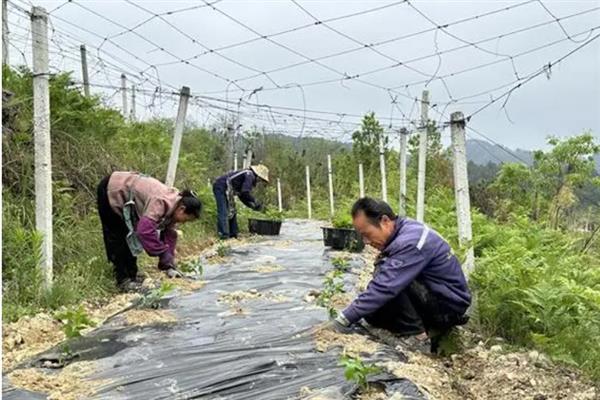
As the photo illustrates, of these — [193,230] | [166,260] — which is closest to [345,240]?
[193,230]

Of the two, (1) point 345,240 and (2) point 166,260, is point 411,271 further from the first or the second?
(1) point 345,240

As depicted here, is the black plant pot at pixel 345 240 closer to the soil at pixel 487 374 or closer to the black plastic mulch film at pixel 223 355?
the black plastic mulch film at pixel 223 355

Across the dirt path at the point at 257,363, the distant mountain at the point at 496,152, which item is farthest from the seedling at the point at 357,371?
the distant mountain at the point at 496,152

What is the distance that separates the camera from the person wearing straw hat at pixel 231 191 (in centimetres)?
895

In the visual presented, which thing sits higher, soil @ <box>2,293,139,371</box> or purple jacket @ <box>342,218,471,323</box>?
purple jacket @ <box>342,218,471,323</box>

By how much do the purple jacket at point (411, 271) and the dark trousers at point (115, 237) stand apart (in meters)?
2.52

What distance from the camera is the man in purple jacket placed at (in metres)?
3.48

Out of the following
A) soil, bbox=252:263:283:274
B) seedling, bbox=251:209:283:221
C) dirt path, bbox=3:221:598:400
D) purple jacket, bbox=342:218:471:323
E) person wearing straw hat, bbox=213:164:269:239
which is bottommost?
dirt path, bbox=3:221:598:400

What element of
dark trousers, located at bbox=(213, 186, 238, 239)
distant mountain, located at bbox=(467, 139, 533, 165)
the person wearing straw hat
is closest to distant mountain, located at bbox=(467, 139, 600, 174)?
distant mountain, located at bbox=(467, 139, 533, 165)

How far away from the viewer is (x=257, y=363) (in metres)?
2.93

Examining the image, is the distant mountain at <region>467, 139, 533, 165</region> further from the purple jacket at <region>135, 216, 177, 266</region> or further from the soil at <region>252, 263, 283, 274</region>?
the purple jacket at <region>135, 216, 177, 266</region>

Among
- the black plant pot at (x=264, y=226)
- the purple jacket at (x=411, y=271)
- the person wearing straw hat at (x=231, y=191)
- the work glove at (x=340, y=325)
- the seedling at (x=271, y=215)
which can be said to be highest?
the person wearing straw hat at (x=231, y=191)

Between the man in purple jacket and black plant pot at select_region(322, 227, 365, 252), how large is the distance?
436 centimetres

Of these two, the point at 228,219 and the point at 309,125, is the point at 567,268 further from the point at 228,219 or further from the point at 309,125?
the point at 309,125
